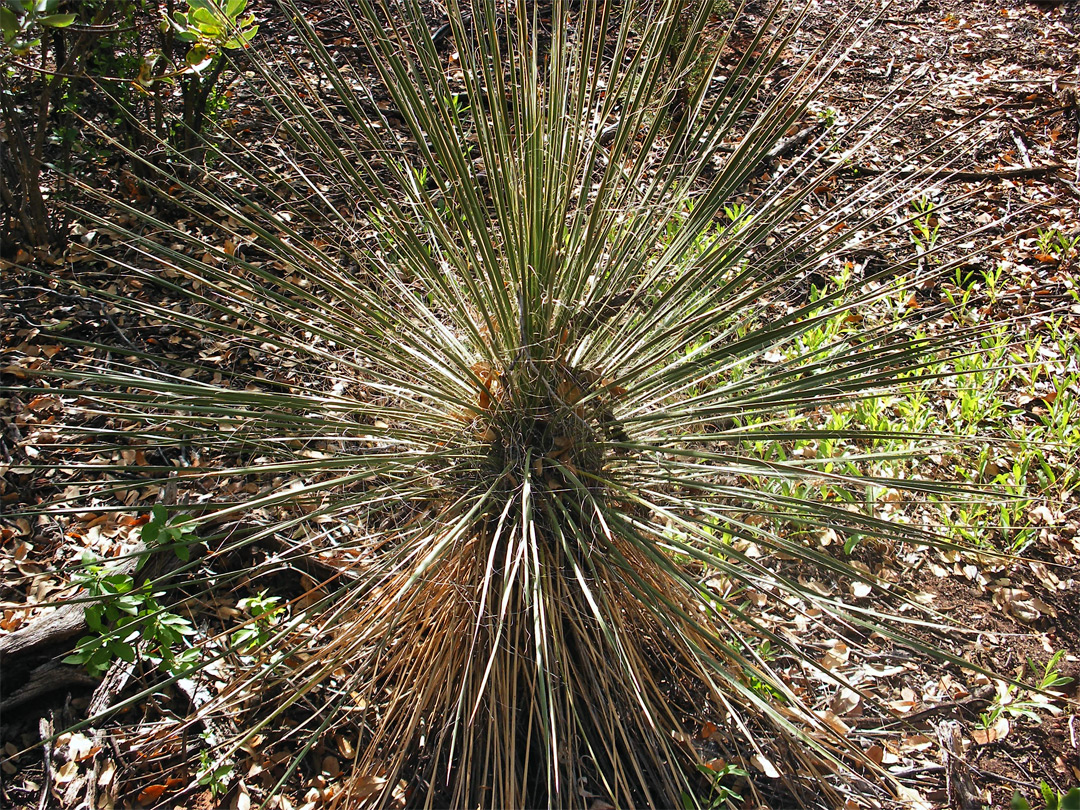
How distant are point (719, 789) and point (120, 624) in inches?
51.1

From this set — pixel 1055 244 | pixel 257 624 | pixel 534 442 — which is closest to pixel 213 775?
pixel 257 624

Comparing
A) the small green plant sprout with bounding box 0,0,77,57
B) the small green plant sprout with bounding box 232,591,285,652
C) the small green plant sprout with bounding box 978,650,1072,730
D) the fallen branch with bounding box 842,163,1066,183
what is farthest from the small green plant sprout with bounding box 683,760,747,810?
the fallen branch with bounding box 842,163,1066,183

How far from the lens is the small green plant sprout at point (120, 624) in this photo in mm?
1494

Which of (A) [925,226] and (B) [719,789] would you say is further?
(A) [925,226]

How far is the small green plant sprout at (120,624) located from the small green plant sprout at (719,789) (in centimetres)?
→ 102

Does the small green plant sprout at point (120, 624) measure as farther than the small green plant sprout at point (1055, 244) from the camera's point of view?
No

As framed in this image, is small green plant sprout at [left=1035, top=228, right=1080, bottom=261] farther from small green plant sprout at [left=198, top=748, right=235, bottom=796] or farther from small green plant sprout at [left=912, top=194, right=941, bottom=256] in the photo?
small green plant sprout at [left=198, top=748, right=235, bottom=796]

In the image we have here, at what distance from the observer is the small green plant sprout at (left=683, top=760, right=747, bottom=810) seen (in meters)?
1.54

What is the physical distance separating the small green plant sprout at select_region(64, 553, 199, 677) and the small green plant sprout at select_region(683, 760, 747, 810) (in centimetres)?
→ 102

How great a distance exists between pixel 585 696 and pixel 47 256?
96.1 inches

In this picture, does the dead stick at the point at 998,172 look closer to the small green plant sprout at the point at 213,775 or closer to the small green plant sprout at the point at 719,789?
the small green plant sprout at the point at 719,789

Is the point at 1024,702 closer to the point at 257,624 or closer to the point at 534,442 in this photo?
the point at 534,442

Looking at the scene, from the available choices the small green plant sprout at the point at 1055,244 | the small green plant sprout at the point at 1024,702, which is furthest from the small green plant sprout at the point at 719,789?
the small green plant sprout at the point at 1055,244

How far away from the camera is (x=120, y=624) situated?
1651 mm
